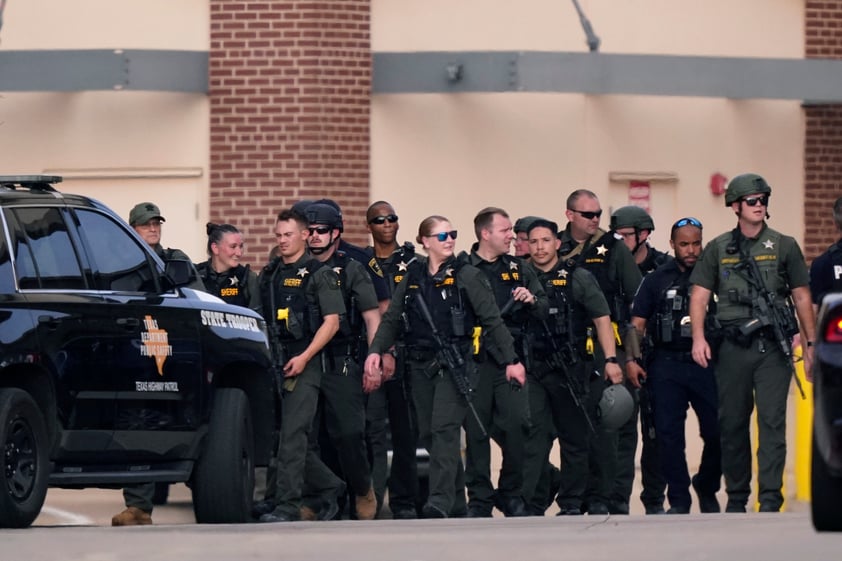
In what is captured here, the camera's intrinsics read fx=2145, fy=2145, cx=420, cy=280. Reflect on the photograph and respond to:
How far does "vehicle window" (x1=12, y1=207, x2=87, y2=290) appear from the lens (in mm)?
10508

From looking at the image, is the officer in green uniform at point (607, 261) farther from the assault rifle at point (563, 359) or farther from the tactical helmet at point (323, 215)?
the tactical helmet at point (323, 215)

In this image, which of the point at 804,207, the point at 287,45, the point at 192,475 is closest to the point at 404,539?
the point at 192,475

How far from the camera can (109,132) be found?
800 inches

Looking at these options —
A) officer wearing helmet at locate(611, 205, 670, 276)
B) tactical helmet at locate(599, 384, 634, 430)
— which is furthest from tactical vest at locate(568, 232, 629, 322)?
tactical helmet at locate(599, 384, 634, 430)

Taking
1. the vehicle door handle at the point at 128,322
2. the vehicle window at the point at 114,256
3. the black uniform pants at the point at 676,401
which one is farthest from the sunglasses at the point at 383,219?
the vehicle door handle at the point at 128,322

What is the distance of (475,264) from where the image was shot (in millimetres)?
14250

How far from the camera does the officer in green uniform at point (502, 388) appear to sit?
1378 centimetres

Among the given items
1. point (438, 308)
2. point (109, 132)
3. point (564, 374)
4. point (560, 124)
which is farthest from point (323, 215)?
point (560, 124)

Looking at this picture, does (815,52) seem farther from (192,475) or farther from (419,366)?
(192,475)

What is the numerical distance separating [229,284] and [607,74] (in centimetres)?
669

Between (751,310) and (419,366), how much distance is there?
83.6 inches

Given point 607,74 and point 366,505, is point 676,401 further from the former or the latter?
point 607,74

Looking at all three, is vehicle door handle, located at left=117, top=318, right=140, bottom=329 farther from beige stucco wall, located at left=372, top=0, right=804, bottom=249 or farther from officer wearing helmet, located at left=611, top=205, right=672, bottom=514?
beige stucco wall, located at left=372, top=0, right=804, bottom=249

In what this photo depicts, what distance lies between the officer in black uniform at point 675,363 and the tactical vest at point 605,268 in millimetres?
427
